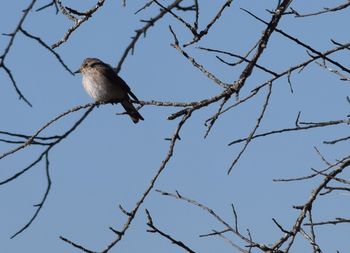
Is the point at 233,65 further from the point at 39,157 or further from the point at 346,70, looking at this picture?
the point at 39,157

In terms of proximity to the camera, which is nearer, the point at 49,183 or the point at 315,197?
the point at 49,183

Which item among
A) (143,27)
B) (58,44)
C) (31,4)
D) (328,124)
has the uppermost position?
(58,44)

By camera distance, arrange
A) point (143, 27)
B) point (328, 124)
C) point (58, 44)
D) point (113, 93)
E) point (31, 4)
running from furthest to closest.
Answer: point (113, 93)
point (58, 44)
point (328, 124)
point (31, 4)
point (143, 27)

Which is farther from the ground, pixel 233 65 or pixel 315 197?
pixel 233 65

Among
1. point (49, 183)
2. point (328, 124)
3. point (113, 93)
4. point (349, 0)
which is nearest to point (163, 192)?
point (49, 183)

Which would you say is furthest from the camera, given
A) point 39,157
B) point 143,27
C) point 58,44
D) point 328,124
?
point 58,44

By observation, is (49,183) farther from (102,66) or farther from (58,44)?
(102,66)

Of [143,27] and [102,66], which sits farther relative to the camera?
[102,66]

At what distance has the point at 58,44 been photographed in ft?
14.9

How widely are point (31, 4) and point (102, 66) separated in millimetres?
8047

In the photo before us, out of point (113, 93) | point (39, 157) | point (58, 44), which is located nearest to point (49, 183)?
point (39, 157)

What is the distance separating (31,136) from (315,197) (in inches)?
65.3

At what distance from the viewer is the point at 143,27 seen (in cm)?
277

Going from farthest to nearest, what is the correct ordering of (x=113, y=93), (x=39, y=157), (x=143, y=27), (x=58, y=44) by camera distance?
(x=113, y=93) → (x=58, y=44) → (x=39, y=157) → (x=143, y=27)
